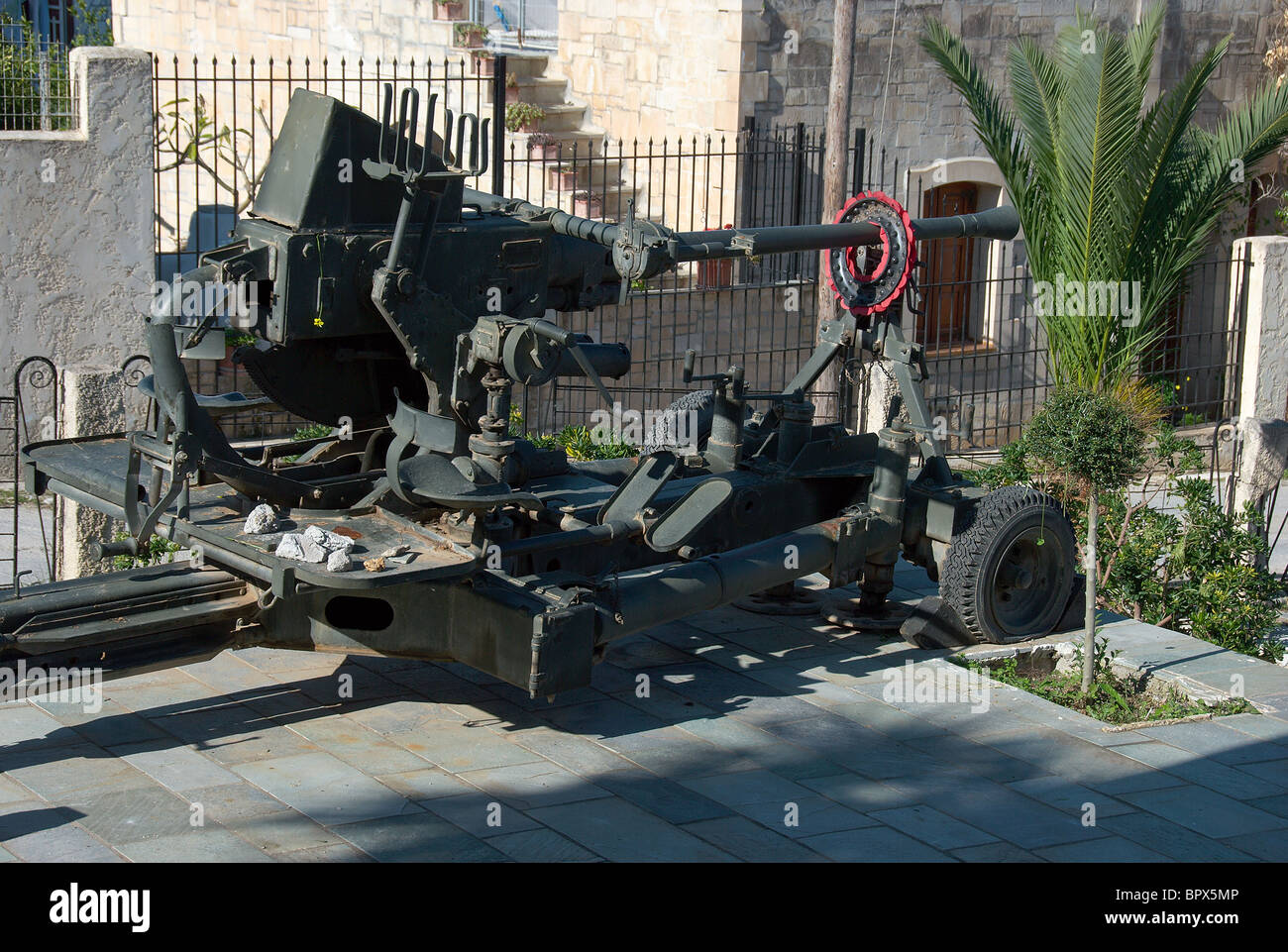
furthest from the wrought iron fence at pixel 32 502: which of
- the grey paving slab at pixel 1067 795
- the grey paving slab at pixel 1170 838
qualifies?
the grey paving slab at pixel 1170 838

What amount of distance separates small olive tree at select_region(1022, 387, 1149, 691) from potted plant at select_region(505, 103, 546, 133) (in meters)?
8.82

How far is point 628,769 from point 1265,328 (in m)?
8.98

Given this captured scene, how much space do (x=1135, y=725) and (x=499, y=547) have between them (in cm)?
299

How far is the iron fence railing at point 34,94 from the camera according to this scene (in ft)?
37.7

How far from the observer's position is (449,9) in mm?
16812

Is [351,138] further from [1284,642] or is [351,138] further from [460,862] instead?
[1284,642]

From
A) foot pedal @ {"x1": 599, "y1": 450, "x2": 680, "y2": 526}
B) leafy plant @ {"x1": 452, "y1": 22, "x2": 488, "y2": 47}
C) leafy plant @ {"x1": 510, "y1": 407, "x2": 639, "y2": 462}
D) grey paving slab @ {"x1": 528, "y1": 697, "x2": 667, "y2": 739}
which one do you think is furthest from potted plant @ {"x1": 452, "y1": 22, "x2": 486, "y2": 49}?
grey paving slab @ {"x1": 528, "y1": 697, "x2": 667, "y2": 739}

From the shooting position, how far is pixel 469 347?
672 centimetres

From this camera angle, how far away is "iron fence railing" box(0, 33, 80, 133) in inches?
452

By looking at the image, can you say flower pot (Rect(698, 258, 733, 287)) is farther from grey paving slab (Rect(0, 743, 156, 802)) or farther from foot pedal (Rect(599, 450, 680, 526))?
grey paving slab (Rect(0, 743, 156, 802))

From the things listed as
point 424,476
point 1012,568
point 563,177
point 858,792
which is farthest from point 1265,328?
point 424,476

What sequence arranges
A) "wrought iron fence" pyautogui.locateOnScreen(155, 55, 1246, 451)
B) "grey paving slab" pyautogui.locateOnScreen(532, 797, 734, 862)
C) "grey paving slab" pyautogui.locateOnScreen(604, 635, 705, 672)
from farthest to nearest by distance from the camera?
1. "wrought iron fence" pyautogui.locateOnScreen(155, 55, 1246, 451)
2. "grey paving slab" pyautogui.locateOnScreen(604, 635, 705, 672)
3. "grey paving slab" pyautogui.locateOnScreen(532, 797, 734, 862)

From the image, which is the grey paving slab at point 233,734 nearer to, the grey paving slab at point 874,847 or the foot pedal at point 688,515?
the foot pedal at point 688,515

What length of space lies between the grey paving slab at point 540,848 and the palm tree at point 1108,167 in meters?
7.44
